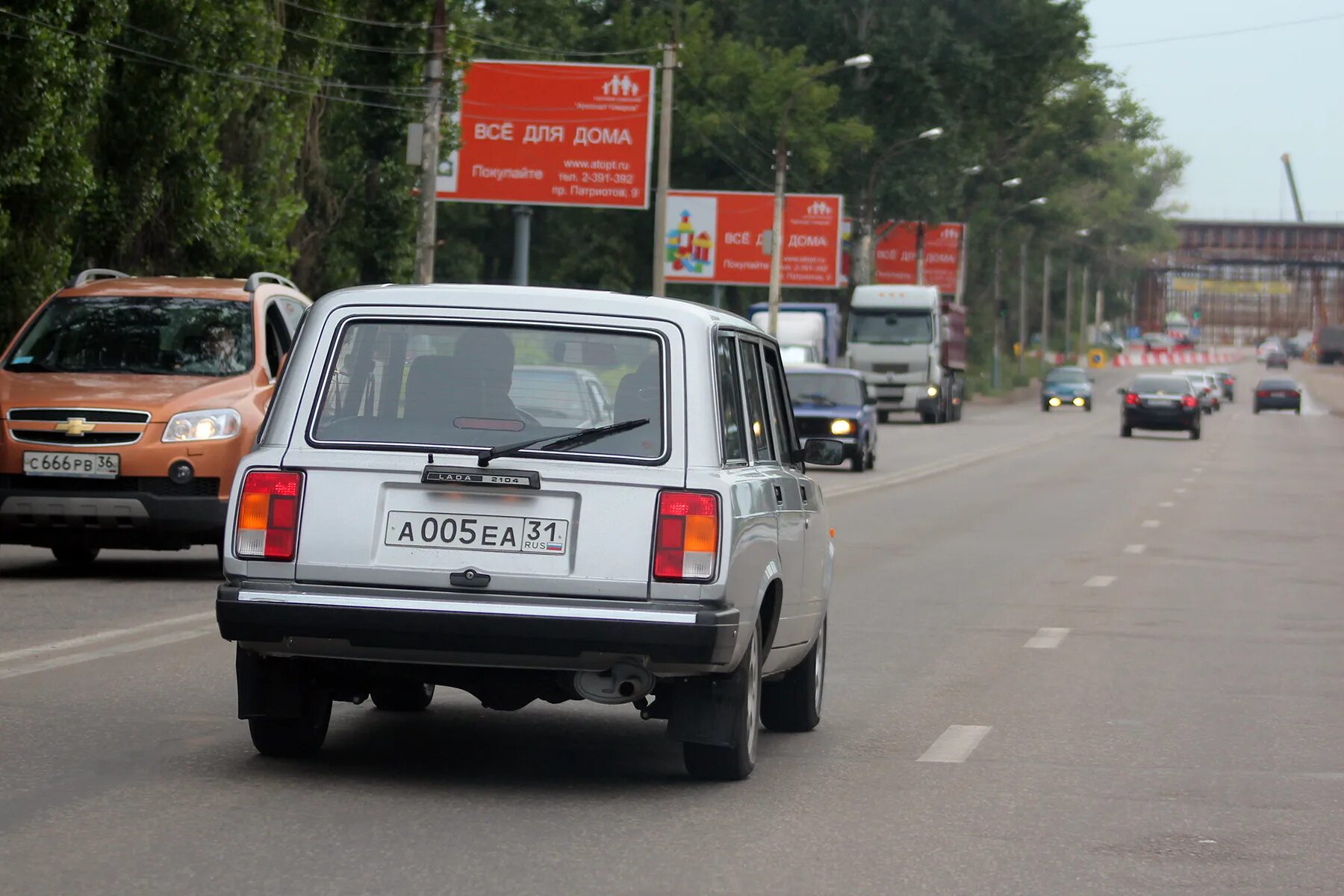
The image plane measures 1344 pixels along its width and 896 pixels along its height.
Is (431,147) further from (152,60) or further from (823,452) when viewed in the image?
(823,452)

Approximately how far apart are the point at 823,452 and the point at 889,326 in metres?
53.5

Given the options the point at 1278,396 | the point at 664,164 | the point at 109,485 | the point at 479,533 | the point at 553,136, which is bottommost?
the point at 1278,396

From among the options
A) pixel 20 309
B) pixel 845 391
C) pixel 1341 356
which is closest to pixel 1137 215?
pixel 1341 356

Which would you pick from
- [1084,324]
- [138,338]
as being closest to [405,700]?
[138,338]

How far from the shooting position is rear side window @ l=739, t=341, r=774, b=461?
7.89 meters

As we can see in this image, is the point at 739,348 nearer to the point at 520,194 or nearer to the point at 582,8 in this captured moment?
the point at 520,194

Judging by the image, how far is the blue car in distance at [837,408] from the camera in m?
33.5

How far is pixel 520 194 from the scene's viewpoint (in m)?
47.8

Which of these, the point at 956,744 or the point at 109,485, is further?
the point at 109,485

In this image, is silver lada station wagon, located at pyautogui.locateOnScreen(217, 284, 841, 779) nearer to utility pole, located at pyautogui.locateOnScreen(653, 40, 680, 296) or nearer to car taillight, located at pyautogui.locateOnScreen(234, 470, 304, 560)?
car taillight, located at pyautogui.locateOnScreen(234, 470, 304, 560)

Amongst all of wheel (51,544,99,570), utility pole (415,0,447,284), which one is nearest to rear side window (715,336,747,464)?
wheel (51,544,99,570)

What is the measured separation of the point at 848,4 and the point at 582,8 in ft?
28.6

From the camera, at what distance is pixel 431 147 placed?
32969 millimetres

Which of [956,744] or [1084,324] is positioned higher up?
[1084,324]
